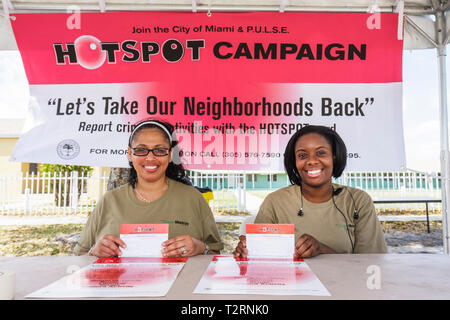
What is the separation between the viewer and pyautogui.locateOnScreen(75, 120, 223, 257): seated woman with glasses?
5.76 ft

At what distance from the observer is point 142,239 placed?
1292 mm

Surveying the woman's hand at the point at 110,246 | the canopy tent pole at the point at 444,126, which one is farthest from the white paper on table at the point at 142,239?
the canopy tent pole at the point at 444,126

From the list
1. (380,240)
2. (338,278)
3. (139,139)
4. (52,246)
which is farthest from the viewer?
(52,246)

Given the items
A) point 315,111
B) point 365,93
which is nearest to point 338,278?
point 315,111

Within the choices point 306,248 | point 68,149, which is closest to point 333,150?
point 306,248

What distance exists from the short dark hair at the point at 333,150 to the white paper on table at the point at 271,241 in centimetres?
74

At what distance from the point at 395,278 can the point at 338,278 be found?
190 mm

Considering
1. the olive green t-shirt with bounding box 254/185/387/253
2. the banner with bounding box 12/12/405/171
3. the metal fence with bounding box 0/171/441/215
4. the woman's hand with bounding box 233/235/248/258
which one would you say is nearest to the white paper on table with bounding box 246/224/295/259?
the woman's hand with bounding box 233/235/248/258

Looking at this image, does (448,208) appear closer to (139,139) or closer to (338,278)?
(338,278)

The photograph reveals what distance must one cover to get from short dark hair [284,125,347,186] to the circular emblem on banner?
1767mm

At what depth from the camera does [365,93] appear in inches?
101

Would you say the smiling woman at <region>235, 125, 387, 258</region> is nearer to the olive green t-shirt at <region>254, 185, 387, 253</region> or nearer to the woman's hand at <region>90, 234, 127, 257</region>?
the olive green t-shirt at <region>254, 185, 387, 253</region>

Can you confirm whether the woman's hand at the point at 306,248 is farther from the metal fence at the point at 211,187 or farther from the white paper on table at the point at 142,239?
the metal fence at the point at 211,187

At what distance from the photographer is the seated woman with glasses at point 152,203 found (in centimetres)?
176
